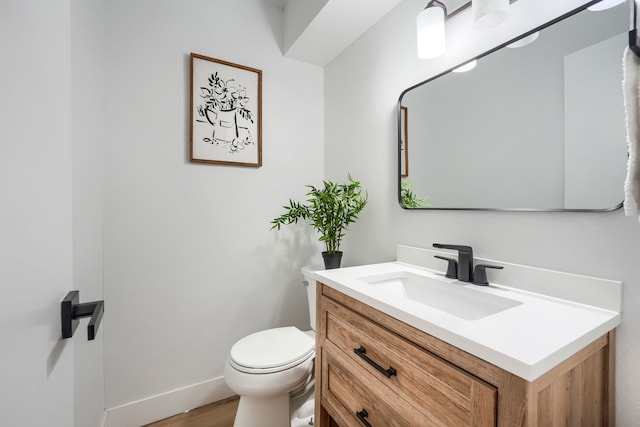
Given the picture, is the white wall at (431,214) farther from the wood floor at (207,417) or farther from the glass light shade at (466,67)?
the wood floor at (207,417)

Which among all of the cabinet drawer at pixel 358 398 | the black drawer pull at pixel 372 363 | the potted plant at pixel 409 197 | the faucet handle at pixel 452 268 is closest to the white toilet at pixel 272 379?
the cabinet drawer at pixel 358 398

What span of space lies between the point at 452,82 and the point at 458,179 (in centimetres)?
43

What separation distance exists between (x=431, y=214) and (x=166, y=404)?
5.94ft

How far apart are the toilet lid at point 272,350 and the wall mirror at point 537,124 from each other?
94 centimetres

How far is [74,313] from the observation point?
61 cm

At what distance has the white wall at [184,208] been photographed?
59.1 inches

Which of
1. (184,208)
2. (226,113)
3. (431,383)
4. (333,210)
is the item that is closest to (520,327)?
(431,383)

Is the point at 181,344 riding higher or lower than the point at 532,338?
lower

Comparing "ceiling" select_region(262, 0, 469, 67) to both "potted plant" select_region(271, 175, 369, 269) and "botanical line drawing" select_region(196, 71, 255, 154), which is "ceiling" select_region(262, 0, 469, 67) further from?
"potted plant" select_region(271, 175, 369, 269)

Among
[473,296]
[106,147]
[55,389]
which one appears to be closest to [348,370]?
[473,296]

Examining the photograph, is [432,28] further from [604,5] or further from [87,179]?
[87,179]

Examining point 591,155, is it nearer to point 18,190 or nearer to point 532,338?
point 532,338

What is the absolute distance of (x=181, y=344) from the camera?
1.66 meters

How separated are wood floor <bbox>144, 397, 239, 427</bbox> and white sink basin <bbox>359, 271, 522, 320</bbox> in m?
1.24
